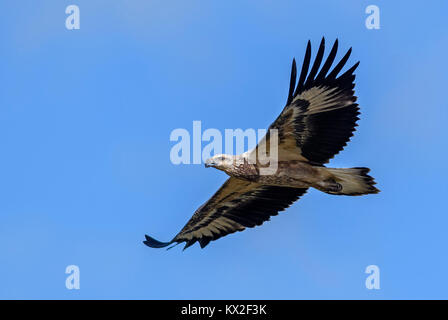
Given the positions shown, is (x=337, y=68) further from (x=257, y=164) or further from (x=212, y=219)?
(x=212, y=219)

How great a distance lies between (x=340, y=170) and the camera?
14070mm

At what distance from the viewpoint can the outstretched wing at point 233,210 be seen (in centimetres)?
1545

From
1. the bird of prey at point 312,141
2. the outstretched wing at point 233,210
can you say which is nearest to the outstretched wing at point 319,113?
the bird of prey at point 312,141

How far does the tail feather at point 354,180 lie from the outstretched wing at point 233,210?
1230mm

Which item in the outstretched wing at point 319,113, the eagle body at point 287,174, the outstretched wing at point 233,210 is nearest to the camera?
the outstretched wing at point 319,113

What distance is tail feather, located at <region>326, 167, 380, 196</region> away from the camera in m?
14.0

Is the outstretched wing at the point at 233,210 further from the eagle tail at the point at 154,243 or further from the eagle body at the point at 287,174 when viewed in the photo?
the eagle body at the point at 287,174

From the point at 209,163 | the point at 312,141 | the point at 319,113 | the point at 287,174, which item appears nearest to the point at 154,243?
the point at 209,163

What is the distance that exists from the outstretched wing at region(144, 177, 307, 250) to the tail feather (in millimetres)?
1230

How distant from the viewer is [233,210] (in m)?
15.9

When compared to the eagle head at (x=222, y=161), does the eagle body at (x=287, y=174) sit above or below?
below

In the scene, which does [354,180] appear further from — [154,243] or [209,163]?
[154,243]

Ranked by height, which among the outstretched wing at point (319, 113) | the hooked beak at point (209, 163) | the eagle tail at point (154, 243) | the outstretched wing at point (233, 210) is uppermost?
the outstretched wing at point (319, 113)
